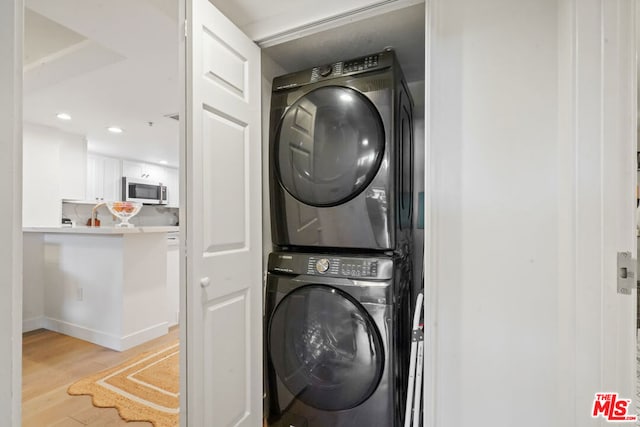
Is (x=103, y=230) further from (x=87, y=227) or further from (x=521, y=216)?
(x=521, y=216)

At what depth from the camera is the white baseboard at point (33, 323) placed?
9.27ft

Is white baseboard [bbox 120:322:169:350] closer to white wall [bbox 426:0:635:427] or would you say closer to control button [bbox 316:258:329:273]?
control button [bbox 316:258:329:273]

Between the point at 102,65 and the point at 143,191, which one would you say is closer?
the point at 102,65

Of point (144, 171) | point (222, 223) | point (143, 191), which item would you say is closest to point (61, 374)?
point (222, 223)

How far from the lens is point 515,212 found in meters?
0.97

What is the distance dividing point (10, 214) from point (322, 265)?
39.0 inches

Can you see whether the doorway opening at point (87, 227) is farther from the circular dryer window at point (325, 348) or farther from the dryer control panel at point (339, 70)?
the circular dryer window at point (325, 348)

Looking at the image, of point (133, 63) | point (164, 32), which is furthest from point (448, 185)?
point (133, 63)

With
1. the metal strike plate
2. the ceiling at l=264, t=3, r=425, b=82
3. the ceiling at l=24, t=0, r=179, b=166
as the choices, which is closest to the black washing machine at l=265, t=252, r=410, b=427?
the metal strike plate

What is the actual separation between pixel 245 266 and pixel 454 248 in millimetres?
889

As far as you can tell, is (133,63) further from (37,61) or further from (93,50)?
(37,61)

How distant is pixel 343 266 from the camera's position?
1.26 meters

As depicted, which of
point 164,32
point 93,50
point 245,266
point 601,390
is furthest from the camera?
point 93,50

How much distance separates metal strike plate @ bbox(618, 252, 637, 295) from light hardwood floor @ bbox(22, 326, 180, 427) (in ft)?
7.06
